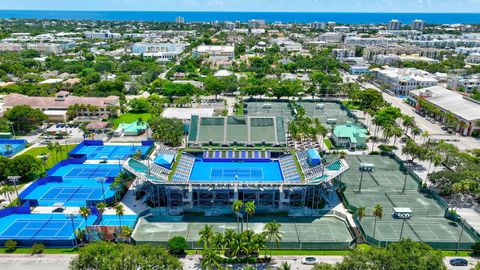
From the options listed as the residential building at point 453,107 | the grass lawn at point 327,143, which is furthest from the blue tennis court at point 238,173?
the residential building at point 453,107

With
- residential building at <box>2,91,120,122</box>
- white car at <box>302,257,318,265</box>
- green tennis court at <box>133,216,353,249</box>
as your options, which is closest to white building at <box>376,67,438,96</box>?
green tennis court at <box>133,216,353,249</box>

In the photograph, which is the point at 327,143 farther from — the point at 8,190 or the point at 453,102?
the point at 8,190

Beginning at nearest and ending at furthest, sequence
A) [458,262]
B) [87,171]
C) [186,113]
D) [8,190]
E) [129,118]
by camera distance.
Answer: [458,262]
[8,190]
[87,171]
[186,113]
[129,118]

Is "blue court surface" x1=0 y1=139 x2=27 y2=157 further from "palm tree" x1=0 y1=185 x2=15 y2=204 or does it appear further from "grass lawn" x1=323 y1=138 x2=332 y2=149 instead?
"grass lawn" x1=323 y1=138 x2=332 y2=149

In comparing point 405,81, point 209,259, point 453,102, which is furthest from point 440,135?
point 209,259

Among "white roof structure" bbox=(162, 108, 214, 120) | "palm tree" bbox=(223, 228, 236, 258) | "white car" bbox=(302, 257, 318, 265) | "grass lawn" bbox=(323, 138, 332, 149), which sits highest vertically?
"white roof structure" bbox=(162, 108, 214, 120)
